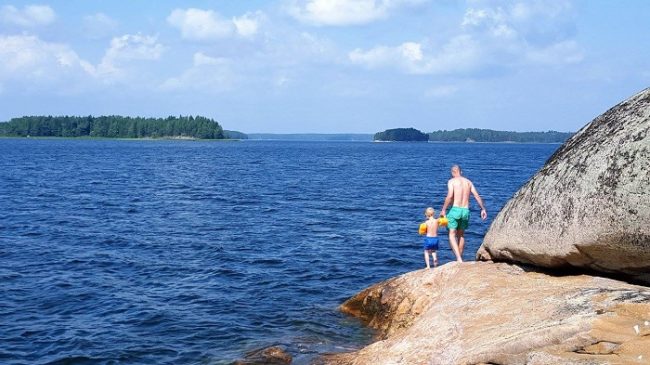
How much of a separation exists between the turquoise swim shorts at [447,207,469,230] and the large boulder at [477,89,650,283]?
2257 millimetres

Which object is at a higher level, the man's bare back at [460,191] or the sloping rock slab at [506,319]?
the man's bare back at [460,191]

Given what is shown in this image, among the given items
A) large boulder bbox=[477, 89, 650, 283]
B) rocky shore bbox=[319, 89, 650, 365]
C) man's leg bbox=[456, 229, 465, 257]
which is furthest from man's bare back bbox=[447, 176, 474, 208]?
large boulder bbox=[477, 89, 650, 283]

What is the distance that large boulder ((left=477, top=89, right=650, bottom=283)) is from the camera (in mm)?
9180

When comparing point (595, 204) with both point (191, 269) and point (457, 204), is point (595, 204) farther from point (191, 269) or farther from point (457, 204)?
point (191, 269)

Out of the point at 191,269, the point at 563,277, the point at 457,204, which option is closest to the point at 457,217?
the point at 457,204

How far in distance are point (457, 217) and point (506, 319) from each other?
508 cm

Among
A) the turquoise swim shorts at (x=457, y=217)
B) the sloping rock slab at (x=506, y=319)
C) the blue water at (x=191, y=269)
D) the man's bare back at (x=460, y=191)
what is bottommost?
the blue water at (x=191, y=269)

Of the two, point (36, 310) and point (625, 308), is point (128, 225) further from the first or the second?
point (625, 308)

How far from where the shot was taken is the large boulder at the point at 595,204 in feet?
30.1

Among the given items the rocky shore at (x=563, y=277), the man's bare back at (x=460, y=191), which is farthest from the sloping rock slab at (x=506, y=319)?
the man's bare back at (x=460, y=191)

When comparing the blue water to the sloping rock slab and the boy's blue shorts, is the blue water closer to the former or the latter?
the sloping rock slab

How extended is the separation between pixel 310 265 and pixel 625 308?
13.1 metres

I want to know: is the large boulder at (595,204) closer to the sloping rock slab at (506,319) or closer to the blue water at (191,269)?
the sloping rock slab at (506,319)

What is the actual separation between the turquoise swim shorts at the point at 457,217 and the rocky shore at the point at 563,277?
1506 millimetres
